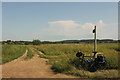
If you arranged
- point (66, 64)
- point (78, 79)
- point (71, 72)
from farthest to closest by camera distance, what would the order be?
point (66, 64) < point (71, 72) < point (78, 79)

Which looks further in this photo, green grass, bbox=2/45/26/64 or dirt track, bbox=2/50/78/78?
green grass, bbox=2/45/26/64

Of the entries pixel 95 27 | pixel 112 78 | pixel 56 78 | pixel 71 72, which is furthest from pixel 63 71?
pixel 95 27

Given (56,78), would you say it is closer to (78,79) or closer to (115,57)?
(78,79)

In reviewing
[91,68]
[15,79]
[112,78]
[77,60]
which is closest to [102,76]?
[112,78]

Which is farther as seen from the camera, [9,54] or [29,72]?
[9,54]

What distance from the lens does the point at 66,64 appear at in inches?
245

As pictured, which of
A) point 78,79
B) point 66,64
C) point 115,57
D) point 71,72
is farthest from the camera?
point 115,57

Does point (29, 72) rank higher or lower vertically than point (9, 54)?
higher

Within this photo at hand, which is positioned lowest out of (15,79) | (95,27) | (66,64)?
(15,79)

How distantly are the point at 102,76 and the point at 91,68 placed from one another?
861mm

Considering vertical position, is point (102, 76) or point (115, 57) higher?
point (115, 57)

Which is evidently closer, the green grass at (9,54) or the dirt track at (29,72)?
the dirt track at (29,72)

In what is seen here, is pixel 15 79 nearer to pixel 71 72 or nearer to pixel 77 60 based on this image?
pixel 71 72

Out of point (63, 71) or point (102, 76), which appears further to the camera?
point (63, 71)
